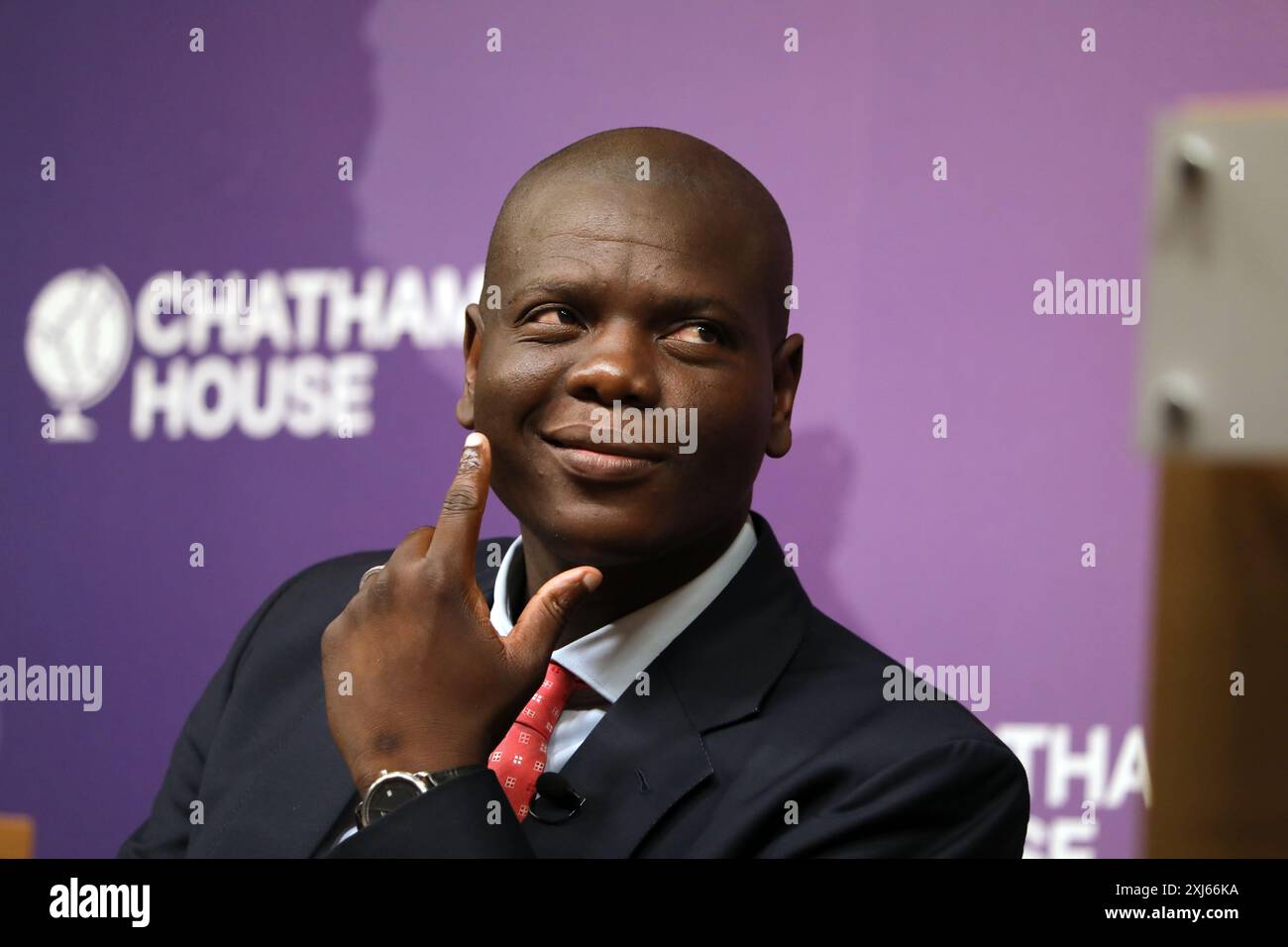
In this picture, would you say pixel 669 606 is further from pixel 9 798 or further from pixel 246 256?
pixel 9 798

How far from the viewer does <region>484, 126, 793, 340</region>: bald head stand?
173 centimetres

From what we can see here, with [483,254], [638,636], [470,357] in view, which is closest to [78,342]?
[483,254]

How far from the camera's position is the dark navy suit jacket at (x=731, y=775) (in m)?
1.63

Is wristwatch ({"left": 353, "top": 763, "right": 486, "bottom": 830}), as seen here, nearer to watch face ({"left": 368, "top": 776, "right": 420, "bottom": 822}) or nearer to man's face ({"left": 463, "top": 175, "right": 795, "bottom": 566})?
watch face ({"left": 368, "top": 776, "right": 420, "bottom": 822})

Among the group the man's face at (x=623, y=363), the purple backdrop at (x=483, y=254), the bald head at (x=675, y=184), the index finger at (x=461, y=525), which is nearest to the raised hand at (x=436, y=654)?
the index finger at (x=461, y=525)

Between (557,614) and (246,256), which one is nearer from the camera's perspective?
(557,614)

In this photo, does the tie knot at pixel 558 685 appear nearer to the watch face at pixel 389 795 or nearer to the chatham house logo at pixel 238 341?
the watch face at pixel 389 795

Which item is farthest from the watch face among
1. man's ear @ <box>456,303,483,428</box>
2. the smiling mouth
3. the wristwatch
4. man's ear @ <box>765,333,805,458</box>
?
man's ear @ <box>765,333,805,458</box>

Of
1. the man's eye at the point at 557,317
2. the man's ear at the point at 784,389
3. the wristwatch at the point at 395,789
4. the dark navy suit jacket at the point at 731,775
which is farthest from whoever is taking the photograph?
the man's ear at the point at 784,389

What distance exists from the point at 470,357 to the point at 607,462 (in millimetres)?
348

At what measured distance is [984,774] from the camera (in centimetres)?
171

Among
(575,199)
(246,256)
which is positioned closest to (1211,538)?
(575,199)

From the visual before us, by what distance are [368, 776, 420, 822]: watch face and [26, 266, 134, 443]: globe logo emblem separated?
4.71ft
